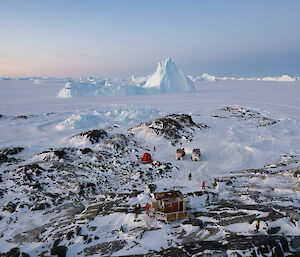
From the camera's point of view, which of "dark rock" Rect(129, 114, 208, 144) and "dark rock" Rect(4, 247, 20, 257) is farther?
"dark rock" Rect(129, 114, 208, 144)

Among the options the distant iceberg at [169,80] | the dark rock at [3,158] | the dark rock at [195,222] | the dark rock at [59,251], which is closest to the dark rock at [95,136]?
the dark rock at [3,158]

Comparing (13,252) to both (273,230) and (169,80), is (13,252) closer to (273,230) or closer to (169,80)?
(273,230)

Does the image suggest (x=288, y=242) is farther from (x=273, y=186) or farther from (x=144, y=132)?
(x=144, y=132)

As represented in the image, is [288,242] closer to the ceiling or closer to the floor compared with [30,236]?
closer to the ceiling

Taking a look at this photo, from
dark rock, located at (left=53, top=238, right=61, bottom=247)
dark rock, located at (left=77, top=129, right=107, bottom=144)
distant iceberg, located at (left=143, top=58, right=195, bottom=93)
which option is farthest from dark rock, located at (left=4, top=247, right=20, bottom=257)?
distant iceberg, located at (left=143, top=58, right=195, bottom=93)

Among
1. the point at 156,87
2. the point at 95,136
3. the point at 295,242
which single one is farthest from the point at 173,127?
the point at 156,87

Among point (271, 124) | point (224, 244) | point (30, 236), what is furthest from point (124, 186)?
point (271, 124)

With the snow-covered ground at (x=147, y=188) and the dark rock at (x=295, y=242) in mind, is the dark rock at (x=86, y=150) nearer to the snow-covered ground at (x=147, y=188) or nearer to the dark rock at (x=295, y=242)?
the snow-covered ground at (x=147, y=188)

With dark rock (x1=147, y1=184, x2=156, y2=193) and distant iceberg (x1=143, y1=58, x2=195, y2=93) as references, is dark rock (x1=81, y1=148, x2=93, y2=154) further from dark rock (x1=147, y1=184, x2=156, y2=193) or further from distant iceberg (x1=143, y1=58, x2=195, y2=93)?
distant iceberg (x1=143, y1=58, x2=195, y2=93)
